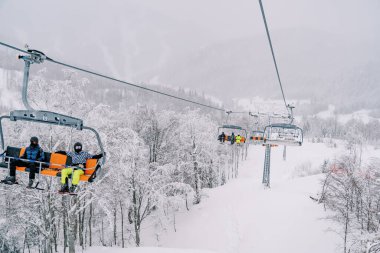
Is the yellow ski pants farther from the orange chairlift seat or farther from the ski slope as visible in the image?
the ski slope

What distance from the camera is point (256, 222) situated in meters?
32.9

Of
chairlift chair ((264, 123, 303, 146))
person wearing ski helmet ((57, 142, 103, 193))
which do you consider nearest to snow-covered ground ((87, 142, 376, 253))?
chairlift chair ((264, 123, 303, 146))

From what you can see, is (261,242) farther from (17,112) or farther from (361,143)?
(361,143)

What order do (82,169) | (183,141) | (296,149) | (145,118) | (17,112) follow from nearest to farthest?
(17,112), (82,169), (183,141), (145,118), (296,149)

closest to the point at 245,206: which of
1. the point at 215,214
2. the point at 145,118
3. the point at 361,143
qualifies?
the point at 215,214

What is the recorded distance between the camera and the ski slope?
2933cm

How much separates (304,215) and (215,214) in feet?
31.6

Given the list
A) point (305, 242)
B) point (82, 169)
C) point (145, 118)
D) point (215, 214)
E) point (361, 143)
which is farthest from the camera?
point (361, 143)

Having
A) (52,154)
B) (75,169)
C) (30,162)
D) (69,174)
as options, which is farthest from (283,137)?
(30,162)

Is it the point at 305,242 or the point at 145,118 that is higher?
the point at 145,118

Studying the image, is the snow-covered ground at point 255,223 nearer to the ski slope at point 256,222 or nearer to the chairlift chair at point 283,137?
the ski slope at point 256,222

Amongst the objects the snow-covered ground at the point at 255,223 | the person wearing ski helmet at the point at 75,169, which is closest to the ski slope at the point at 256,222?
the snow-covered ground at the point at 255,223

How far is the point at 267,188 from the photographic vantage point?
40688mm

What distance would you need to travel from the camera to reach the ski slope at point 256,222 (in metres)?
29.3
